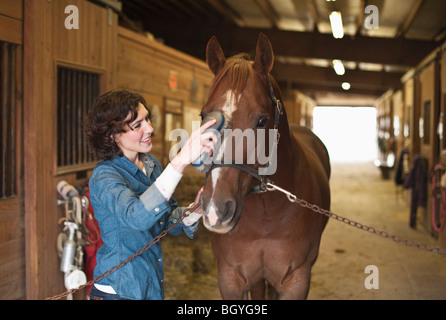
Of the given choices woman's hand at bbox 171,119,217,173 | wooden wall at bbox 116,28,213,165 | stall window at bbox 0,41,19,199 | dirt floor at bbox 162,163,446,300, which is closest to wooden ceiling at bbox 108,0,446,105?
wooden wall at bbox 116,28,213,165

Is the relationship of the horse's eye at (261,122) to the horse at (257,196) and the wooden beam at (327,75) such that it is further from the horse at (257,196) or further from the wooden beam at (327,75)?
the wooden beam at (327,75)

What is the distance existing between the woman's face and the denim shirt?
0.18ft

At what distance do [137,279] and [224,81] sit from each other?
0.80 meters

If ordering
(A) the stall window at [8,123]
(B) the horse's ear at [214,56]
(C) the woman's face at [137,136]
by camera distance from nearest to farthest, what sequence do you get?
1. (C) the woman's face at [137,136]
2. (B) the horse's ear at [214,56]
3. (A) the stall window at [8,123]

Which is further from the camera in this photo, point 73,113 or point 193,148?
point 73,113

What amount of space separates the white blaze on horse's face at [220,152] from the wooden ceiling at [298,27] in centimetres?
382

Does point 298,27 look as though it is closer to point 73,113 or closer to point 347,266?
point 347,266

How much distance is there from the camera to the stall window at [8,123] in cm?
241

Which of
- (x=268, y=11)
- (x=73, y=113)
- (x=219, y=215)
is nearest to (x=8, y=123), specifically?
(x=73, y=113)

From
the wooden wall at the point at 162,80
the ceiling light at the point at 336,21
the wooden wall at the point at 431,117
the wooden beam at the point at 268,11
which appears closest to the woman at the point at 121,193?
the wooden wall at the point at 162,80

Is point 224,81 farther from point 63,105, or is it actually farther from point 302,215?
point 63,105

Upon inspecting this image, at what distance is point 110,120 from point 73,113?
4.94ft

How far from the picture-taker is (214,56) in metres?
1.83

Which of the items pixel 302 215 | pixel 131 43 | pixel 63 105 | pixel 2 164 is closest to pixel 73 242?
pixel 2 164
